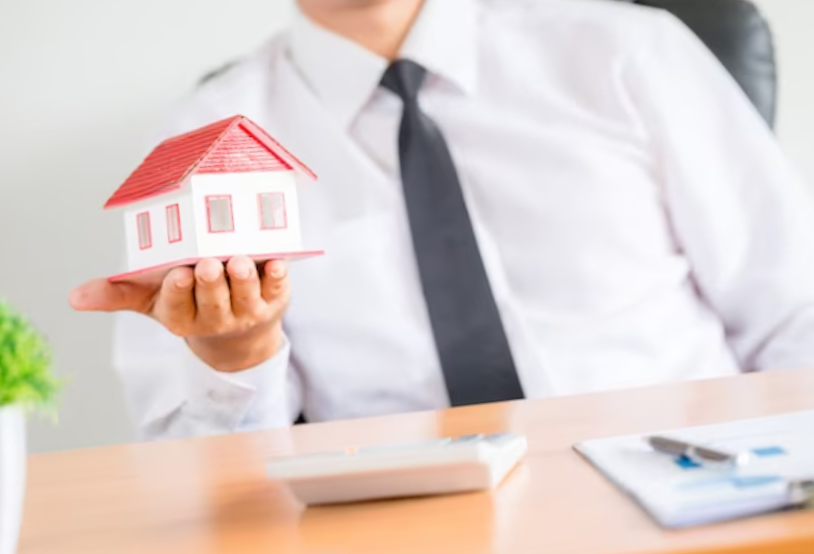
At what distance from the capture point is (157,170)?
0.80 meters

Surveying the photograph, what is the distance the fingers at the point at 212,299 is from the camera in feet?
2.43

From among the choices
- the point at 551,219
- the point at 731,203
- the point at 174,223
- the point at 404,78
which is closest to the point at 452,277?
the point at 551,219

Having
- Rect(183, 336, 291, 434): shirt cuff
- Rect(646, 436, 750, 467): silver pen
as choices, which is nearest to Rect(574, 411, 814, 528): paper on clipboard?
Rect(646, 436, 750, 467): silver pen

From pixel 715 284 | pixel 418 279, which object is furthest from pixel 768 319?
pixel 418 279

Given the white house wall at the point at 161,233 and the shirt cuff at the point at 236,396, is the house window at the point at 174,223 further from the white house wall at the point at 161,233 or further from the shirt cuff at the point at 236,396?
the shirt cuff at the point at 236,396

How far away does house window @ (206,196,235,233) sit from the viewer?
0.75 m

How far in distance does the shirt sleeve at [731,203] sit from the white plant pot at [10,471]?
3.34ft

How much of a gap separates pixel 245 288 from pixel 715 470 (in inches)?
16.0

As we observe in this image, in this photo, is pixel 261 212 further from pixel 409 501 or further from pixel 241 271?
pixel 409 501

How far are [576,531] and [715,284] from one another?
935 mm

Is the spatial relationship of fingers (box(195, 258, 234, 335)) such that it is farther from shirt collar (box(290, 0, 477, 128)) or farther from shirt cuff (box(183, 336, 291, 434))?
shirt collar (box(290, 0, 477, 128))

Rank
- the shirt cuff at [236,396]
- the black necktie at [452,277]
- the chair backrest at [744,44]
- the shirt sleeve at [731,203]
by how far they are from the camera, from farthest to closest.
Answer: the chair backrest at [744,44] < the shirt sleeve at [731,203] < the black necktie at [452,277] < the shirt cuff at [236,396]

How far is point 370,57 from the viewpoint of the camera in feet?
4.48

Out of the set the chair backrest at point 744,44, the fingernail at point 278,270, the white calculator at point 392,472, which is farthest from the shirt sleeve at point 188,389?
the chair backrest at point 744,44
